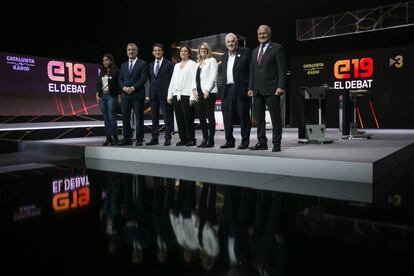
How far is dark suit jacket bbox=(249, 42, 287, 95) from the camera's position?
3.25 meters

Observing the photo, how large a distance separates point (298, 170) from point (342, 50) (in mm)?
7804

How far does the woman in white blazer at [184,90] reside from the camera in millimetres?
3938

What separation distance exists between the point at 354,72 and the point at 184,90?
24.2 feet

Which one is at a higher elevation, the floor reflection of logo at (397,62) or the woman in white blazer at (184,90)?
the floor reflection of logo at (397,62)

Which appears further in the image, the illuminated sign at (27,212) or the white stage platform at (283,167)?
the white stage platform at (283,167)

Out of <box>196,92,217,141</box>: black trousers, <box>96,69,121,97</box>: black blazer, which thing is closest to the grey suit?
<box>196,92,217,141</box>: black trousers

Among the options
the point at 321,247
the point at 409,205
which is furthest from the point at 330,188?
the point at 321,247

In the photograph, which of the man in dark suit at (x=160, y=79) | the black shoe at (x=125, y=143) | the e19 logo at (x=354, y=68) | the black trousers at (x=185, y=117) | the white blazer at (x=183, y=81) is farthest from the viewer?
the e19 logo at (x=354, y=68)

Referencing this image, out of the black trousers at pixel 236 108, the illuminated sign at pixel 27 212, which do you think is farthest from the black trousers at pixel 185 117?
the illuminated sign at pixel 27 212

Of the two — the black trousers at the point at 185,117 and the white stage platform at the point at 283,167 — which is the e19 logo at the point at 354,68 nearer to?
the white stage platform at the point at 283,167

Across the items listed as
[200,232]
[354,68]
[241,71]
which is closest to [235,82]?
[241,71]

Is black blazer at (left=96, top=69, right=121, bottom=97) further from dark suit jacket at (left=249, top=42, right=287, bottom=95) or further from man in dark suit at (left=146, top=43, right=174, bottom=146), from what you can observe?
dark suit jacket at (left=249, top=42, right=287, bottom=95)

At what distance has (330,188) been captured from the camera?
8.16ft

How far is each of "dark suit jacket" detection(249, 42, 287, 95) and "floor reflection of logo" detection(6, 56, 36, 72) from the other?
5.11 metres
